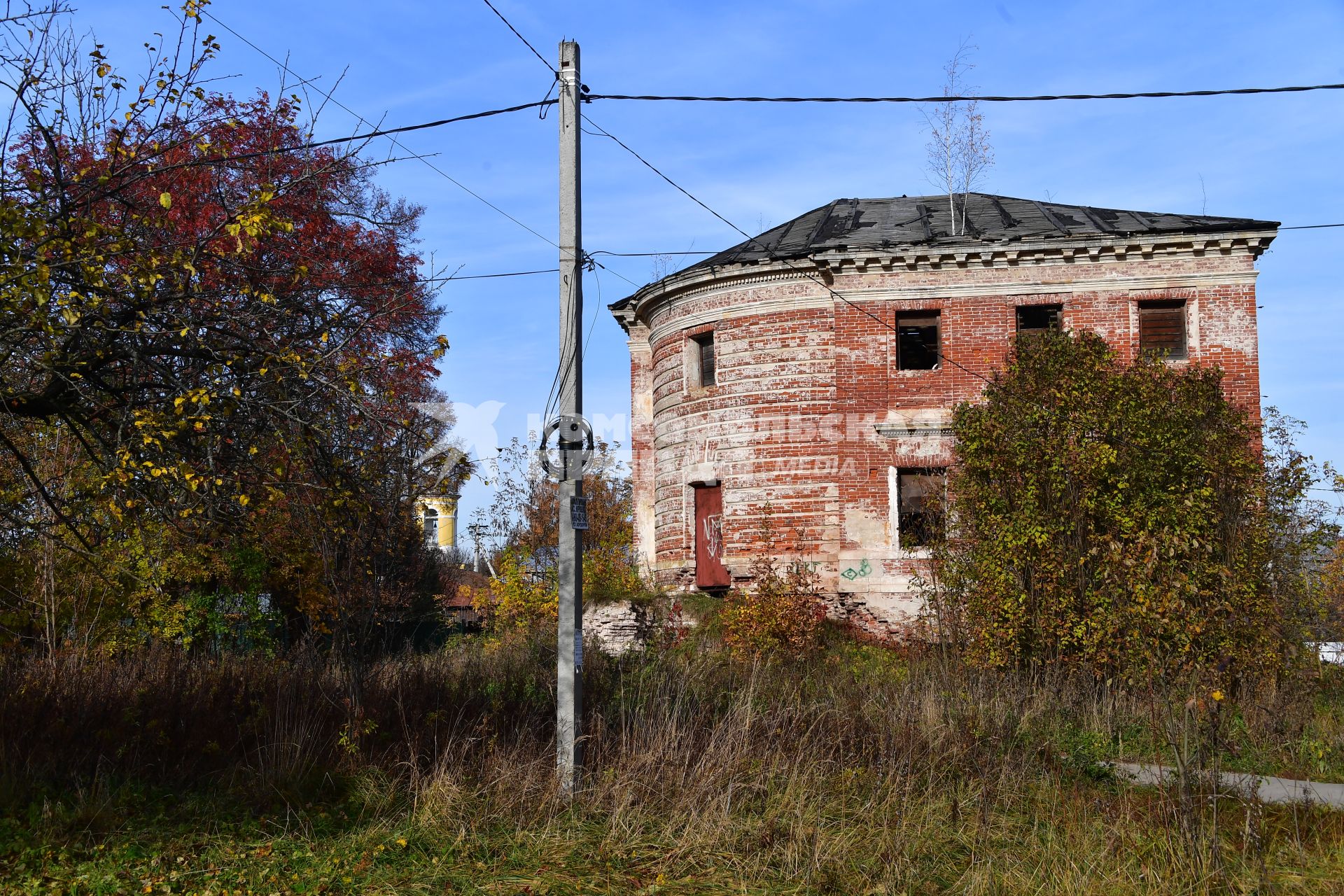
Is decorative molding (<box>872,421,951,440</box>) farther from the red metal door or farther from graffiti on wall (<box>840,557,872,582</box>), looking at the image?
the red metal door

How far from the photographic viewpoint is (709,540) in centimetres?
2445

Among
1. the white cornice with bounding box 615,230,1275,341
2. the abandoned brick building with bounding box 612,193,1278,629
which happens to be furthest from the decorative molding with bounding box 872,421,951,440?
the white cornice with bounding box 615,230,1275,341

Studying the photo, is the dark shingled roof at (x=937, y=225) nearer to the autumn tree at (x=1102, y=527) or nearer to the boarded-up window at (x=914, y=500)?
the boarded-up window at (x=914, y=500)

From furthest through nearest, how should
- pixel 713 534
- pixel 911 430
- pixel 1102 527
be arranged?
pixel 713 534 < pixel 911 430 < pixel 1102 527

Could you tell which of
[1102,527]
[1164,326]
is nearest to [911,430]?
[1164,326]

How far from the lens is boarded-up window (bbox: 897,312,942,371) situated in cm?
2373

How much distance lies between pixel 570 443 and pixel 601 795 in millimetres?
2901

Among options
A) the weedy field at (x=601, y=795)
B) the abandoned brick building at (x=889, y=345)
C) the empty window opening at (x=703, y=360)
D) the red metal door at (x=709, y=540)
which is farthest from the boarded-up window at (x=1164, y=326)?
the weedy field at (x=601, y=795)

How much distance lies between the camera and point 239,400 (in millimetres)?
7648

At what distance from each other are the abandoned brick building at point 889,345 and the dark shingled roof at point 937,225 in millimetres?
101

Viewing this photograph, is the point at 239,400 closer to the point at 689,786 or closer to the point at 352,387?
the point at 352,387

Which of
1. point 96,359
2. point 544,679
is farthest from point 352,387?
point 544,679

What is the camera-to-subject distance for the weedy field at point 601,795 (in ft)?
24.2

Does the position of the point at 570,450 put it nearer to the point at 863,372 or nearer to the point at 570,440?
the point at 570,440
